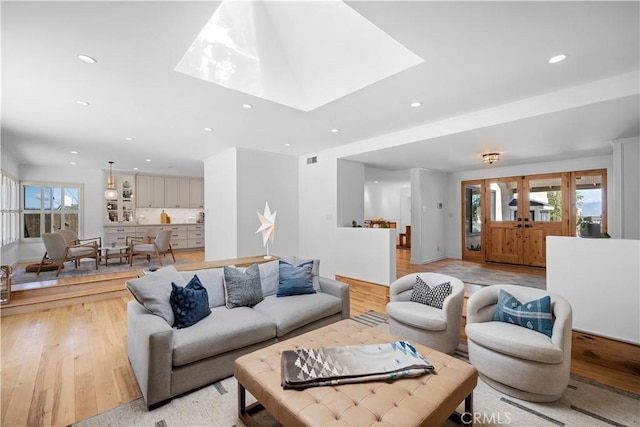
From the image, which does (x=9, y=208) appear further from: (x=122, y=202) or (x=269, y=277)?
(x=269, y=277)

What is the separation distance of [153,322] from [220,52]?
2.62 metres

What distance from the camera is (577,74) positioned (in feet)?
8.87

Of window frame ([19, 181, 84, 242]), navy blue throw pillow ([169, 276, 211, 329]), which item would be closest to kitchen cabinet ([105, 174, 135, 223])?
window frame ([19, 181, 84, 242])

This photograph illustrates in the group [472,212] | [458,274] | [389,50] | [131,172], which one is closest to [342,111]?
[389,50]

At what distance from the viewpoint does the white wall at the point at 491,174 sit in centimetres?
568

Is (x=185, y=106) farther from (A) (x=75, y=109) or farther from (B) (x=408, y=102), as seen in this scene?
(B) (x=408, y=102)

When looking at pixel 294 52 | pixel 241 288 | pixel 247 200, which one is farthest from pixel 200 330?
pixel 247 200

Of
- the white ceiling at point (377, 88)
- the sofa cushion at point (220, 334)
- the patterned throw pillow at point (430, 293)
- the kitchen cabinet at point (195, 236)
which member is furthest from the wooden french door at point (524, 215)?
the kitchen cabinet at point (195, 236)

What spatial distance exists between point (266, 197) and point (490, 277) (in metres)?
4.69

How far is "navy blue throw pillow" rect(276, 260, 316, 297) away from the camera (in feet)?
10.6

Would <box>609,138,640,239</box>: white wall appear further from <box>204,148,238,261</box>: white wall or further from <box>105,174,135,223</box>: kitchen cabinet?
<box>105,174,135,223</box>: kitchen cabinet

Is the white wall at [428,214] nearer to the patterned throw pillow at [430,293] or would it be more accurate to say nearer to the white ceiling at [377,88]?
the white ceiling at [377,88]

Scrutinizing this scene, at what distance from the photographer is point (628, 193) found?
376 cm

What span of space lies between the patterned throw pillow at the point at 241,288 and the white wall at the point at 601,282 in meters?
3.36
